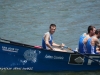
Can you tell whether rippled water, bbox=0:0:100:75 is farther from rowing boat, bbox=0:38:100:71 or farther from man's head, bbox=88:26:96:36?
man's head, bbox=88:26:96:36

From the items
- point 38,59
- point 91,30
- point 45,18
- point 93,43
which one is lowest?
point 38,59

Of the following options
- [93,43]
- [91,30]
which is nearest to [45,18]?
[93,43]

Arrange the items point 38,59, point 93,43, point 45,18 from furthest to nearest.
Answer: point 45,18, point 93,43, point 38,59

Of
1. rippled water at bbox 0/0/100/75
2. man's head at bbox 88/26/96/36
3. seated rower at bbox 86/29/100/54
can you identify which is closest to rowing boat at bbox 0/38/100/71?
seated rower at bbox 86/29/100/54

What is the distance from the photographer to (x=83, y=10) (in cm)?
2412

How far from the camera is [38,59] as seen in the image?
13727 millimetres

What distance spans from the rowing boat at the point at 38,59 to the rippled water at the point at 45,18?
3.47 metres

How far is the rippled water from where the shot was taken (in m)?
19.5

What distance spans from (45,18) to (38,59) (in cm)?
936

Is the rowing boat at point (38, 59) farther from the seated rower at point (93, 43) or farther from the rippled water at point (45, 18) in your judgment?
the rippled water at point (45, 18)

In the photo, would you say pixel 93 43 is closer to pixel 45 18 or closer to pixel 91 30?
pixel 91 30

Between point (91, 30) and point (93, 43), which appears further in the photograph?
point (93, 43)

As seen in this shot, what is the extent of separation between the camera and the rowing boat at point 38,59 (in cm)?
1336

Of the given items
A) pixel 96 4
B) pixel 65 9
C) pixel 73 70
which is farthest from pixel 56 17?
pixel 73 70
